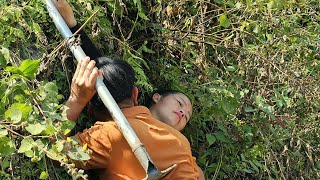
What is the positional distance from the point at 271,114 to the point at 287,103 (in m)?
0.20

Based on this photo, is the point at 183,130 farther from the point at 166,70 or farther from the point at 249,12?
the point at 249,12

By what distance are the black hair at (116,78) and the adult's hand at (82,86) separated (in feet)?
0.37

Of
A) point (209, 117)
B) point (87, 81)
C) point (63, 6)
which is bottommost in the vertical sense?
point (209, 117)

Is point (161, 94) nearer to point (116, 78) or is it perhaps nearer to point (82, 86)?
point (116, 78)

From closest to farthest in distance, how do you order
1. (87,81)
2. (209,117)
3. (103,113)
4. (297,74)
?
(87,81) < (103,113) < (209,117) < (297,74)

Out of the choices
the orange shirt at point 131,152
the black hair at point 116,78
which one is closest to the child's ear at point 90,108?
the black hair at point 116,78

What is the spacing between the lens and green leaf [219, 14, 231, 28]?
10.4 ft

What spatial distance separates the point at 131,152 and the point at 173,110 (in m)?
0.57

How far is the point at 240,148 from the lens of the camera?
10.8 feet

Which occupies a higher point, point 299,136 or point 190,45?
point 190,45

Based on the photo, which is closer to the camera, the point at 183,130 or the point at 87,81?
the point at 87,81

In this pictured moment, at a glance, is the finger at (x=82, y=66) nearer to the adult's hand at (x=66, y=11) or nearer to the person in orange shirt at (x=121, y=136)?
the person in orange shirt at (x=121, y=136)

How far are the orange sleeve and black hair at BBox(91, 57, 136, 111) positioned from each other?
6.5 inches

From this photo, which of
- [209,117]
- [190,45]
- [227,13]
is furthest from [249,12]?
[209,117]
